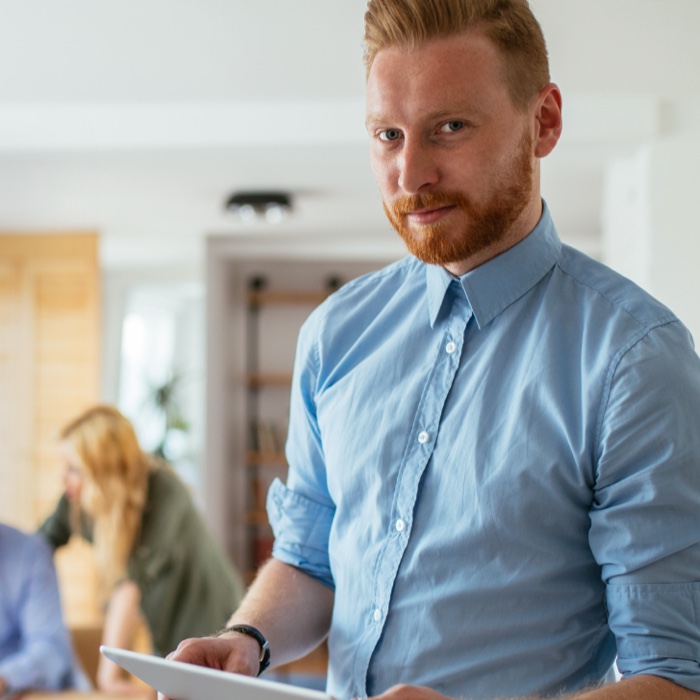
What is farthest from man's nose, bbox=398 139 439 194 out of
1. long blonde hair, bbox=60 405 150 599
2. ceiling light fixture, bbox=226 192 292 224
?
ceiling light fixture, bbox=226 192 292 224

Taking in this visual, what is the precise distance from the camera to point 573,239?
621 cm

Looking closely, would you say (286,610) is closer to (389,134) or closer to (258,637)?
(258,637)

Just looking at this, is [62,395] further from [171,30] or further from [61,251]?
[171,30]

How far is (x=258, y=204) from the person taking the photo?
4.89 metres

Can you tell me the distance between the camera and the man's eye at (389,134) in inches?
44.0

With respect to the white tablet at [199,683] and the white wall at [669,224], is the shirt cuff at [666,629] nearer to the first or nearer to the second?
the white tablet at [199,683]

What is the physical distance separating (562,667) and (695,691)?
134 millimetres

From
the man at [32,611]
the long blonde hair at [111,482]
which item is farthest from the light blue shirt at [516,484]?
the long blonde hair at [111,482]

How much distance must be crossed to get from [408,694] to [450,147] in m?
0.55

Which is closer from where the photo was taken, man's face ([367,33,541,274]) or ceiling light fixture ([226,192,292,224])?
man's face ([367,33,541,274])

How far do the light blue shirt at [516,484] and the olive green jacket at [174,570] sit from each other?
2.31 meters

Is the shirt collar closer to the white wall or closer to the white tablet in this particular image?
the white tablet

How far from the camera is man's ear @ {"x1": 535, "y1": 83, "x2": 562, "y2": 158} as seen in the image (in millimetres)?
1146

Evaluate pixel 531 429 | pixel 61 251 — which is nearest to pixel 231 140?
pixel 531 429
